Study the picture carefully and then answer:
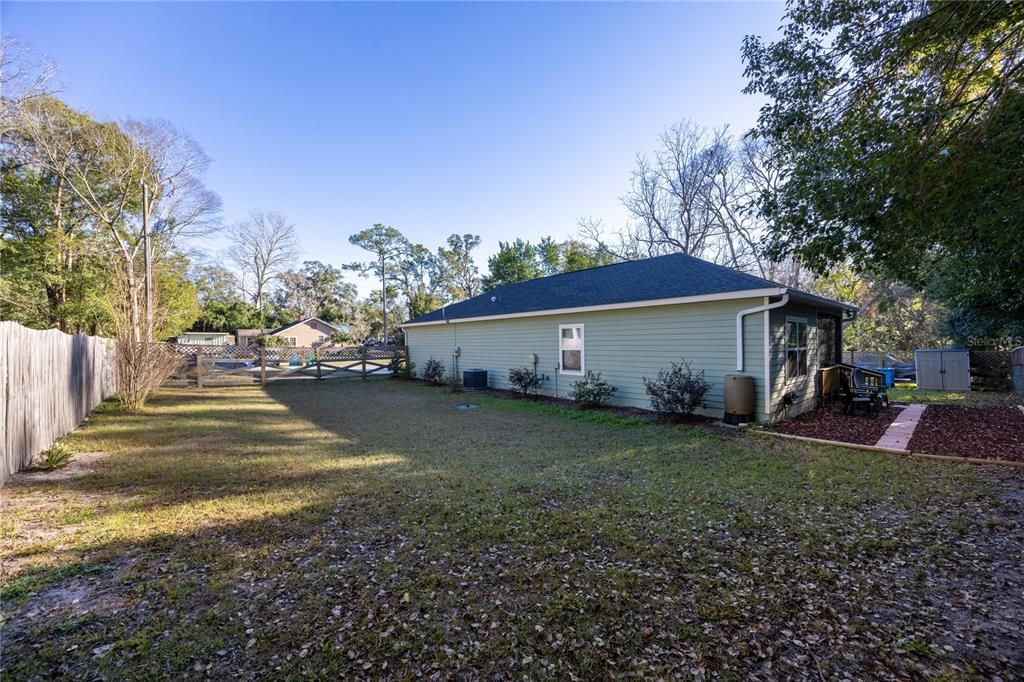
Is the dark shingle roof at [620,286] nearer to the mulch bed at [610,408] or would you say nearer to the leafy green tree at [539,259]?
the mulch bed at [610,408]

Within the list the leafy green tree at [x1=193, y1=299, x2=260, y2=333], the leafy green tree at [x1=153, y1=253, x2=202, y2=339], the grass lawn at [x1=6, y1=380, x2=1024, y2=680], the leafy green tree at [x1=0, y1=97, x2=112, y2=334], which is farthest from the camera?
the leafy green tree at [x1=193, y1=299, x2=260, y2=333]

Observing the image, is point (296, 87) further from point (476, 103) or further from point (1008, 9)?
point (1008, 9)

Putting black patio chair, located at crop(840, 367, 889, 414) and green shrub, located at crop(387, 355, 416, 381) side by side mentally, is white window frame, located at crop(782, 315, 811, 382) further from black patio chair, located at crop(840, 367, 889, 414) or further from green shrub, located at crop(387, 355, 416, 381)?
green shrub, located at crop(387, 355, 416, 381)

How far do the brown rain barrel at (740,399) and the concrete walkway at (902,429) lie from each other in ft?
5.84

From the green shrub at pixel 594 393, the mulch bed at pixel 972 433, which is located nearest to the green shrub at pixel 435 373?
the green shrub at pixel 594 393

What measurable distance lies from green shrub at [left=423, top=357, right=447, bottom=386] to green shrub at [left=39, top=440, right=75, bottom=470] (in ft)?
32.8

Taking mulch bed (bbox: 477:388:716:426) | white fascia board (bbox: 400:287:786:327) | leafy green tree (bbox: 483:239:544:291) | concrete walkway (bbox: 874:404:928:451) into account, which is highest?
leafy green tree (bbox: 483:239:544:291)

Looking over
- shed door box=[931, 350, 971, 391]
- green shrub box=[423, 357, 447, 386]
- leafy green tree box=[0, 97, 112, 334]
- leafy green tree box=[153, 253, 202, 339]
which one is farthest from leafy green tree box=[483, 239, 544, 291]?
shed door box=[931, 350, 971, 391]

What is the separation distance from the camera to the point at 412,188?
20.9 meters

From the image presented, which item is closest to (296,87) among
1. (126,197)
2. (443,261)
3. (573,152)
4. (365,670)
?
(573,152)

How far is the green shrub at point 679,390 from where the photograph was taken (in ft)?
26.3

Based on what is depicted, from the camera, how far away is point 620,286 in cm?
1062

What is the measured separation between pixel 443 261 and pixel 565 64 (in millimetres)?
30783

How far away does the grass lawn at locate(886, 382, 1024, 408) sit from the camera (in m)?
9.85
